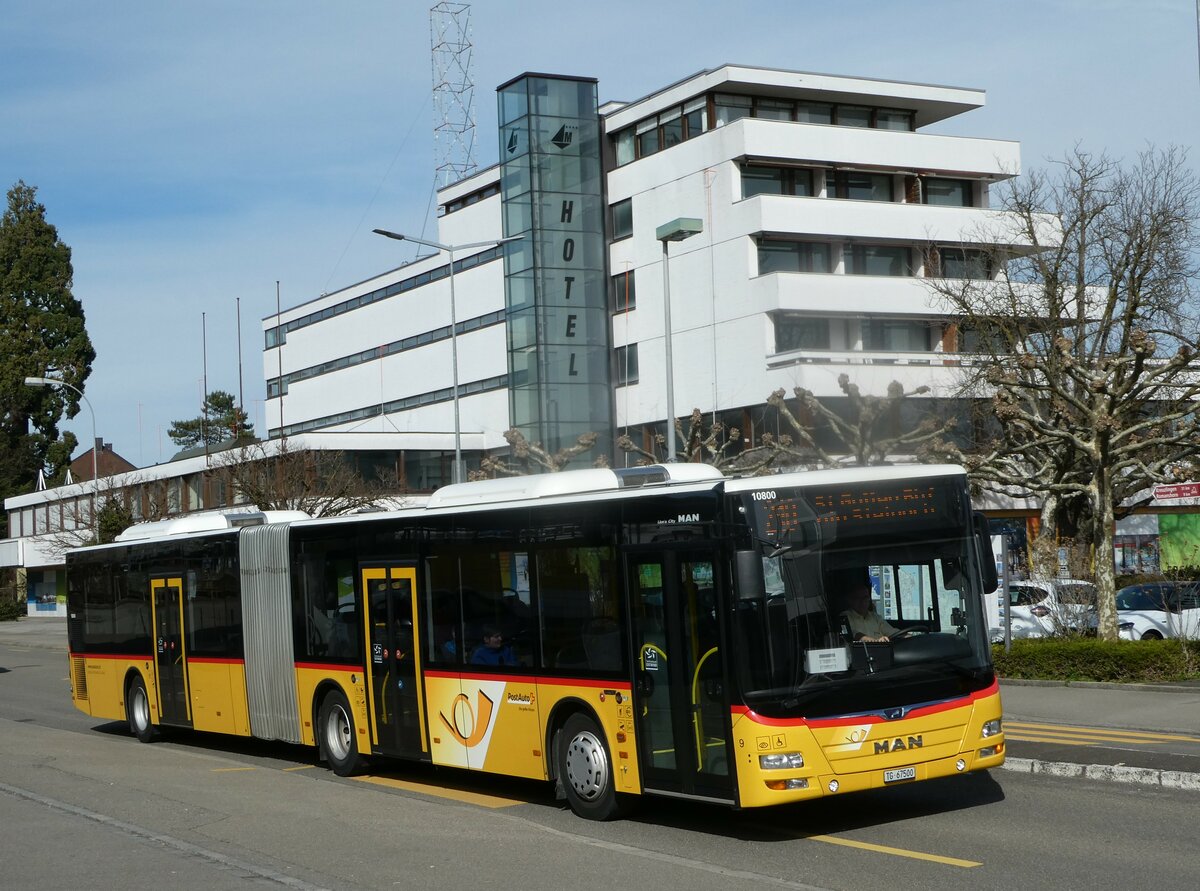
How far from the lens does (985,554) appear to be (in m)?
11.4

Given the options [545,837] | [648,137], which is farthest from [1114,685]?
[648,137]

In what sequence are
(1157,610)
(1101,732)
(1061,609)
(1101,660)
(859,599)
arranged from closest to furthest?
1. (859,599)
2. (1101,732)
3. (1101,660)
4. (1061,609)
5. (1157,610)

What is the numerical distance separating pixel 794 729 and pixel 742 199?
118ft

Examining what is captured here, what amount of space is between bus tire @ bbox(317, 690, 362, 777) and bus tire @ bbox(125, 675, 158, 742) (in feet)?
17.0

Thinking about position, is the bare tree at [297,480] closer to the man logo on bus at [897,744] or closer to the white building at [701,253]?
the white building at [701,253]

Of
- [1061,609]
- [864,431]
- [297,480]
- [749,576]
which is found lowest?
[1061,609]

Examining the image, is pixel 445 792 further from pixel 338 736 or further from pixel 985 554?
pixel 985 554

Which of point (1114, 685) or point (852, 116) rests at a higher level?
point (852, 116)

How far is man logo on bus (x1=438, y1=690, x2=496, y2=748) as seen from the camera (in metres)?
13.4

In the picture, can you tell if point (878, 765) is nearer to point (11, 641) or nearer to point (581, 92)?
point (581, 92)

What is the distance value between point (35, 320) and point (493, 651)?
75.4 metres

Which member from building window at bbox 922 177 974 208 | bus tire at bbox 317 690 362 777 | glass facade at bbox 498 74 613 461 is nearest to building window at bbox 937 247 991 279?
building window at bbox 922 177 974 208

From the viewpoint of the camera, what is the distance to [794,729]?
1034cm

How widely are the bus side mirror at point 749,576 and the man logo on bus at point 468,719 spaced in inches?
155
